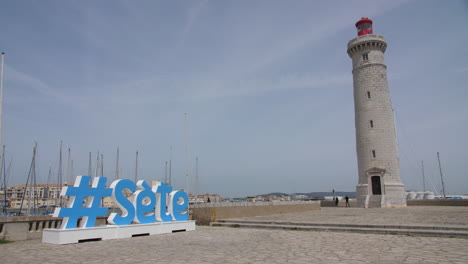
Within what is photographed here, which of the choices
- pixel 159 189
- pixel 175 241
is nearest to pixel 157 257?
pixel 175 241

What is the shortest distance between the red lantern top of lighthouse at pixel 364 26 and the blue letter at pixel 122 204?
37.2 metres

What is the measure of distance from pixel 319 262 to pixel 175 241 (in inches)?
272

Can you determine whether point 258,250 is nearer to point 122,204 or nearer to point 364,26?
point 122,204

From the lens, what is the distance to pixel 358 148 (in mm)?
41281

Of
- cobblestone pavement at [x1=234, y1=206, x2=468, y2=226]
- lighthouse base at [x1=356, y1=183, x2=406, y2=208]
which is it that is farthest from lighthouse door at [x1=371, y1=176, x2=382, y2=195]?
cobblestone pavement at [x1=234, y1=206, x2=468, y2=226]

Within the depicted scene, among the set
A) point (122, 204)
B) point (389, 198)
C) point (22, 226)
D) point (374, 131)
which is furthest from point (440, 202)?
point (22, 226)

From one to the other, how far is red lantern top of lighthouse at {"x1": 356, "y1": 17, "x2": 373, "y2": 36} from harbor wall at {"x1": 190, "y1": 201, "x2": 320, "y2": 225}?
24.2 metres

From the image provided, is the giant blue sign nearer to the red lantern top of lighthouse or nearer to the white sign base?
the white sign base

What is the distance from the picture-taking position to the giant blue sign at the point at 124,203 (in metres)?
14.2

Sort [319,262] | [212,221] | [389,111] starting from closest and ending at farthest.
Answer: [319,262]
[212,221]
[389,111]

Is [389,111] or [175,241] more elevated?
[389,111]

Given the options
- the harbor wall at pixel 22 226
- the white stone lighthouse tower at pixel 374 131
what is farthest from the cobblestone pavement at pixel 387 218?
the white stone lighthouse tower at pixel 374 131

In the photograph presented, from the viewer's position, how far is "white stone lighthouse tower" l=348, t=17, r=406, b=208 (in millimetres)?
39062

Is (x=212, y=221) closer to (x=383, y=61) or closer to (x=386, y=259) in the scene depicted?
(x=386, y=259)
